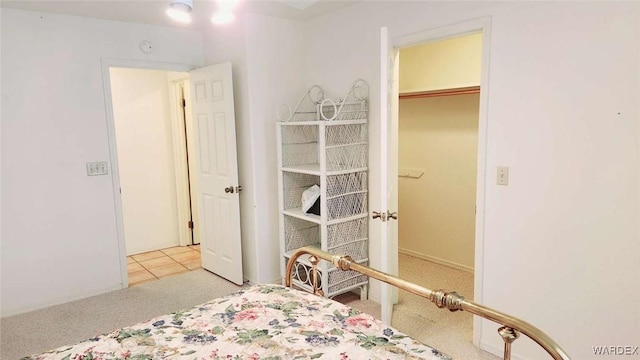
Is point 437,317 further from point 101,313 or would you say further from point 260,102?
point 101,313

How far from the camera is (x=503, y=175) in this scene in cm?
219

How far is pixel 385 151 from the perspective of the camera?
2150 mm

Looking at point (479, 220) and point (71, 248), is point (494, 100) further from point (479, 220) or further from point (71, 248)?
point (71, 248)

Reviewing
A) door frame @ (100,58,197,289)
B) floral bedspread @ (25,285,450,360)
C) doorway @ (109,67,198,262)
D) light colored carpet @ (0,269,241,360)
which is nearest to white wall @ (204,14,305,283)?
light colored carpet @ (0,269,241,360)

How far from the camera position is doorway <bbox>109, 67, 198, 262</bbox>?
14.1ft

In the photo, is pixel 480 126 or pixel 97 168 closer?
pixel 480 126

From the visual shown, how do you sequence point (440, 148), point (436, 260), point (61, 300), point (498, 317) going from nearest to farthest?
point (498, 317)
point (61, 300)
point (440, 148)
point (436, 260)

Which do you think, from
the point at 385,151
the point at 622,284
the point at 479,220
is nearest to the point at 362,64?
the point at 385,151

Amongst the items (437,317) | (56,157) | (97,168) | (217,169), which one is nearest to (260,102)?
(217,169)

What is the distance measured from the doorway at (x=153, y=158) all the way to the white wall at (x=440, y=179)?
251cm

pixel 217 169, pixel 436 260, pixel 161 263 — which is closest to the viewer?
pixel 217 169

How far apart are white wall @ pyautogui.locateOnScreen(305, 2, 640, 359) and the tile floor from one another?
9.55ft

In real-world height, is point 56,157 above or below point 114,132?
below

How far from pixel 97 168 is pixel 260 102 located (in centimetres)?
145
